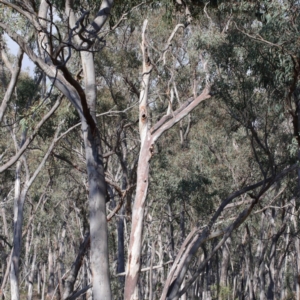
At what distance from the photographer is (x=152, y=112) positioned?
15.7 metres

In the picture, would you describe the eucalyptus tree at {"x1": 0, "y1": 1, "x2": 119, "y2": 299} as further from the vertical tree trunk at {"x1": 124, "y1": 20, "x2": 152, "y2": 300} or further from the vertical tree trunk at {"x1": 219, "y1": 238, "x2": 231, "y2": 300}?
A: the vertical tree trunk at {"x1": 219, "y1": 238, "x2": 231, "y2": 300}

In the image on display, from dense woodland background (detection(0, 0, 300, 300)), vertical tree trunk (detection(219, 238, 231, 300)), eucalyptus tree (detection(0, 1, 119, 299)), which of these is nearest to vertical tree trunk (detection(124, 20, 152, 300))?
dense woodland background (detection(0, 0, 300, 300))

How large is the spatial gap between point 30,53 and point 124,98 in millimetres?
8011

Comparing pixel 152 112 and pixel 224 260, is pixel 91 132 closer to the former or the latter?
pixel 152 112

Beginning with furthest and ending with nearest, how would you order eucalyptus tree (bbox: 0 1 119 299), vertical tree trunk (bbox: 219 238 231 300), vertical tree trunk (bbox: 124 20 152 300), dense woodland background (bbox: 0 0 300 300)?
vertical tree trunk (bbox: 219 238 231 300), vertical tree trunk (bbox: 124 20 152 300), dense woodland background (bbox: 0 0 300 300), eucalyptus tree (bbox: 0 1 119 299)

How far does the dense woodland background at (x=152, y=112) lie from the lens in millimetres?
7207

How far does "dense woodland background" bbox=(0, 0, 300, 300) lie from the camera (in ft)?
23.6

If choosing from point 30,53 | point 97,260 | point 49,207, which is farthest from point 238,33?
point 49,207

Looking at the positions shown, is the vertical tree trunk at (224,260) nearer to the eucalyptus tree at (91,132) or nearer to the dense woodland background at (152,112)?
the dense woodland background at (152,112)

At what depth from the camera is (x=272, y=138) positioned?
49.6ft

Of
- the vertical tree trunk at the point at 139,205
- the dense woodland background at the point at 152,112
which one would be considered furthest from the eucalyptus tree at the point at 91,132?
the vertical tree trunk at the point at 139,205

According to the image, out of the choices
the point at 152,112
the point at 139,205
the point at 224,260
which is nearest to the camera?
the point at 139,205

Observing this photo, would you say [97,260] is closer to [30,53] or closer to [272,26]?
[30,53]

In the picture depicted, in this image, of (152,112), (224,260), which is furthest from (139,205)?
(224,260)
